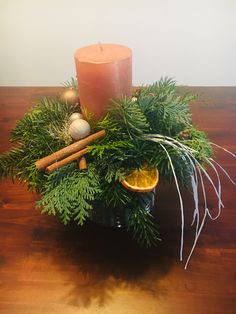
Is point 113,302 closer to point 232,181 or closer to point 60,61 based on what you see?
point 232,181

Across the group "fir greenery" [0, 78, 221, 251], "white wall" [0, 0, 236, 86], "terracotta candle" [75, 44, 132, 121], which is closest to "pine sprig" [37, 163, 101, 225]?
"fir greenery" [0, 78, 221, 251]

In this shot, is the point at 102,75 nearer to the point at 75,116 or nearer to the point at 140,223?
the point at 75,116

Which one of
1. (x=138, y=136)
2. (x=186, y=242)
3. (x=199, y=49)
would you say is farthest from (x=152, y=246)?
(x=199, y=49)

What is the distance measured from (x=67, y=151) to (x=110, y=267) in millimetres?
172

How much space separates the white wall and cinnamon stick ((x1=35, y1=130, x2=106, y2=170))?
2.77 feet

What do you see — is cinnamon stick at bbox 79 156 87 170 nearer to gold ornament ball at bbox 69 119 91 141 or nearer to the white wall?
gold ornament ball at bbox 69 119 91 141

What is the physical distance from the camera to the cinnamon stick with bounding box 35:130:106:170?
43cm

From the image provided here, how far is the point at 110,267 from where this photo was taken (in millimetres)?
439

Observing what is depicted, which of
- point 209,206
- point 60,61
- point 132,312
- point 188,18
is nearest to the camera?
point 132,312

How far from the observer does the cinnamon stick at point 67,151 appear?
0.43 metres

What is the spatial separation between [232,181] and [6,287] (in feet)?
1.36

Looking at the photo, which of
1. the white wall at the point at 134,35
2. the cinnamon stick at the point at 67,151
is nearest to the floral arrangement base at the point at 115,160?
the cinnamon stick at the point at 67,151

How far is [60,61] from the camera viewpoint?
126 cm

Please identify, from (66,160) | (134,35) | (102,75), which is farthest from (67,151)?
(134,35)
